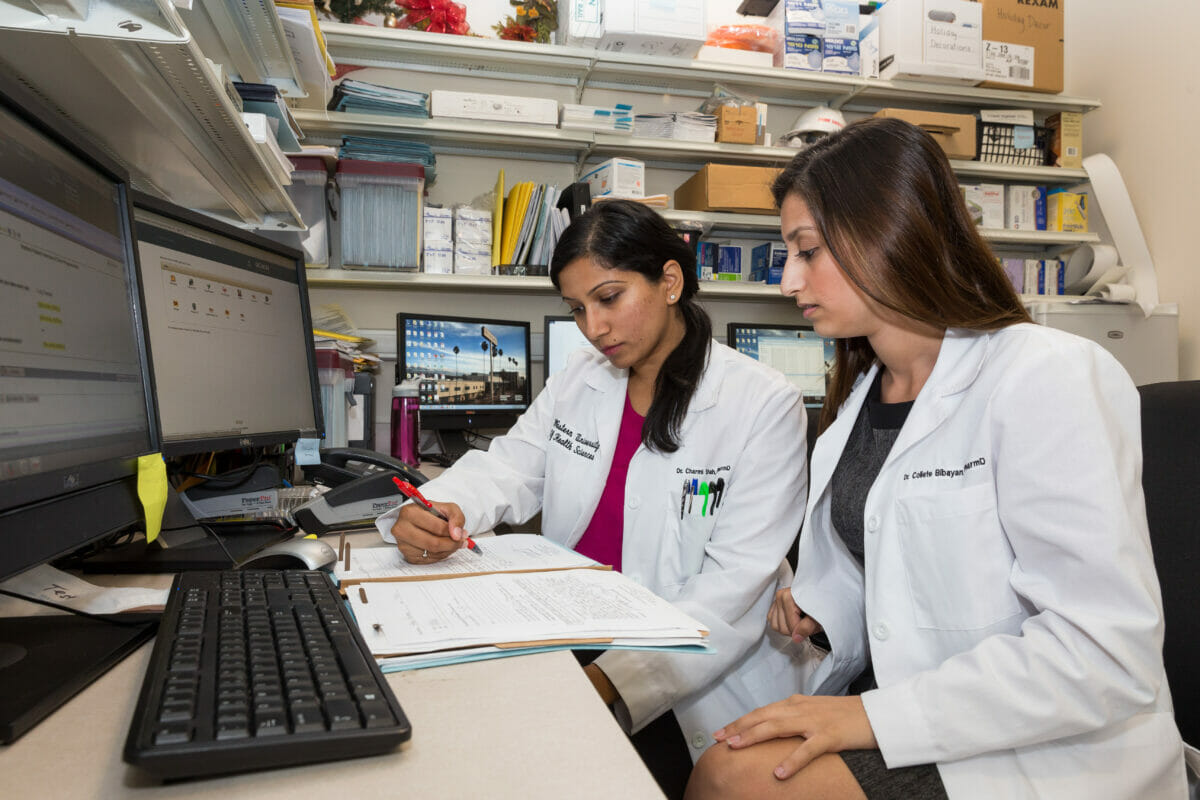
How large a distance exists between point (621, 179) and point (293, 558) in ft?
6.26

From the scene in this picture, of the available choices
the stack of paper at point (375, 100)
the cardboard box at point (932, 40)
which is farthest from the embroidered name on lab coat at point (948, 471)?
the cardboard box at point (932, 40)

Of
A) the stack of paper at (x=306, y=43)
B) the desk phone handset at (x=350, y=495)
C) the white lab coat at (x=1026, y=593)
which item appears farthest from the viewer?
the stack of paper at (x=306, y=43)

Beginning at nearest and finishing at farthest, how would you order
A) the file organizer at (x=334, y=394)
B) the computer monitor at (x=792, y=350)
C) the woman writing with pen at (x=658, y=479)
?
the woman writing with pen at (x=658, y=479) < the file organizer at (x=334, y=394) < the computer monitor at (x=792, y=350)

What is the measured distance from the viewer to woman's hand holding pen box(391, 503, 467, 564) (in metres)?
0.95

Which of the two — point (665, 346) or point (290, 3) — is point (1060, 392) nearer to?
point (665, 346)

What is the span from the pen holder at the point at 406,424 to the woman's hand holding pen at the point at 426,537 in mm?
1198

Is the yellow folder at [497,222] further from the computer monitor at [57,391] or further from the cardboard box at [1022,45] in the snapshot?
the cardboard box at [1022,45]

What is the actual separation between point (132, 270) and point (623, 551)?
2.81 ft

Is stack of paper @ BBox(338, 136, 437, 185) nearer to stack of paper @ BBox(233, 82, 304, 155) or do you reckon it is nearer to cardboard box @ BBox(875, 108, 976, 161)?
stack of paper @ BBox(233, 82, 304, 155)

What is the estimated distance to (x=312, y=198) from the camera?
7.37 feet

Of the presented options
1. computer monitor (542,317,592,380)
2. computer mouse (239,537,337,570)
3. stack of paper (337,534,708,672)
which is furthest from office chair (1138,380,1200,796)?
computer monitor (542,317,592,380)


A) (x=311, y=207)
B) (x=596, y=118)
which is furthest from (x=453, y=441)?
(x=596, y=118)

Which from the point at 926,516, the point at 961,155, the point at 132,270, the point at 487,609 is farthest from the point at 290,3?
the point at 961,155

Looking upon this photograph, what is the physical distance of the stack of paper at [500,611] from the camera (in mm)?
606
